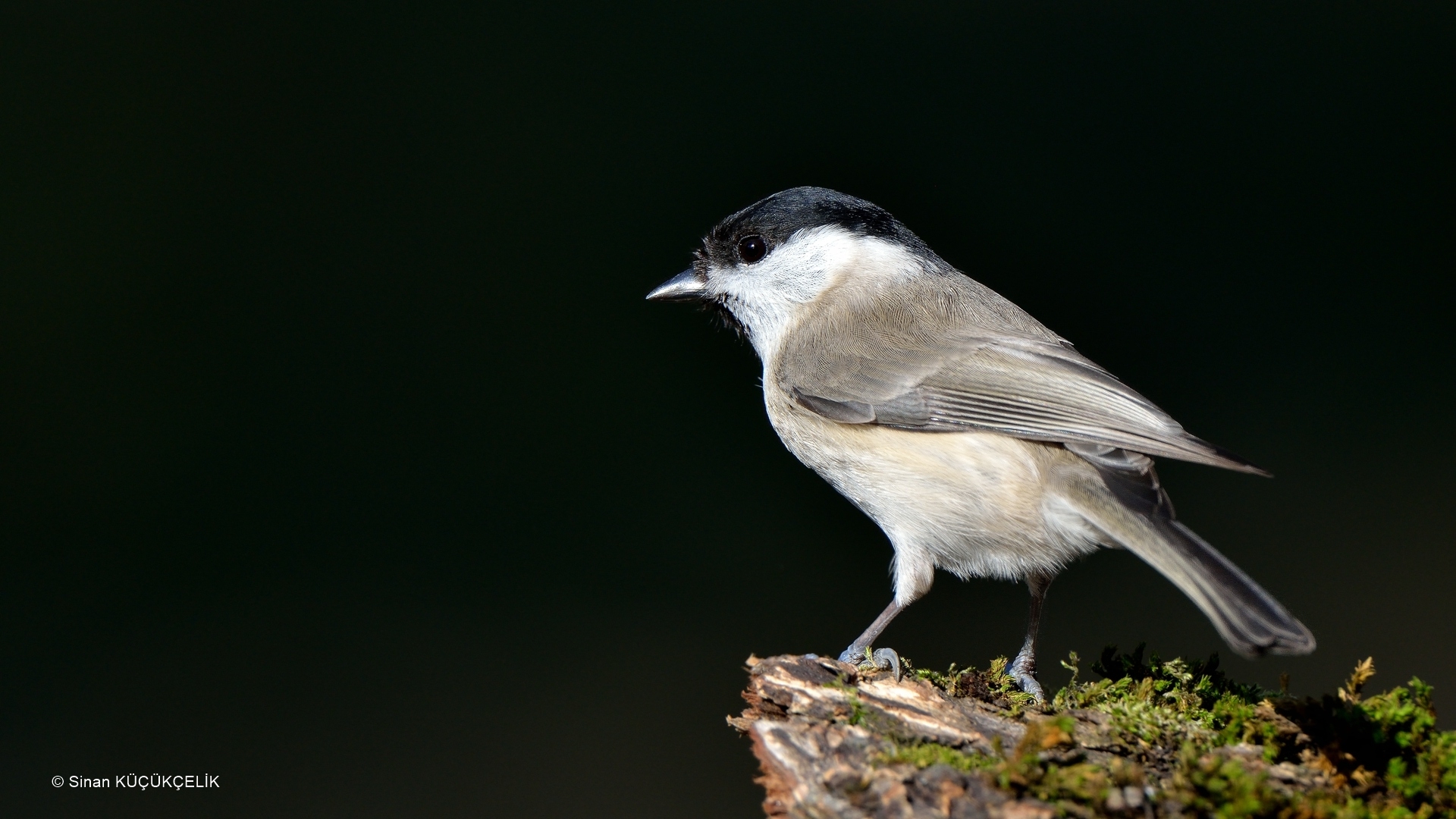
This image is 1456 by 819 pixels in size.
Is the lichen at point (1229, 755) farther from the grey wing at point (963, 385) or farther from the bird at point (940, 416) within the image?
the grey wing at point (963, 385)

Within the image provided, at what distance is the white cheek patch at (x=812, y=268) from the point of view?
8.80 ft

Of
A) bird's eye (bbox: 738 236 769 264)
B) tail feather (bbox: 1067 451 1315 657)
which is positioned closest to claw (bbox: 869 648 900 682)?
tail feather (bbox: 1067 451 1315 657)

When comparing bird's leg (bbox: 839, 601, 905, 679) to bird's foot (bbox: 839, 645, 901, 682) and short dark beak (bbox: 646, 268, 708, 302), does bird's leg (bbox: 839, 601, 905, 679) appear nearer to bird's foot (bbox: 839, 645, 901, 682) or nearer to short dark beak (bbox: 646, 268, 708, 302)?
bird's foot (bbox: 839, 645, 901, 682)

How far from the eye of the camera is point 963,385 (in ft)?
7.44

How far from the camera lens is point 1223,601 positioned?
164cm

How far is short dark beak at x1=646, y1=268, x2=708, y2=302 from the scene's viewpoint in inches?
111

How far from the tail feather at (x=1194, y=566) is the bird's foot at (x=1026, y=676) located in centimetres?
34

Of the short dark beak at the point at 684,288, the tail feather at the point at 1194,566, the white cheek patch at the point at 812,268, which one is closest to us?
the tail feather at the point at 1194,566

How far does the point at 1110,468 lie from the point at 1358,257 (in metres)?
3.16

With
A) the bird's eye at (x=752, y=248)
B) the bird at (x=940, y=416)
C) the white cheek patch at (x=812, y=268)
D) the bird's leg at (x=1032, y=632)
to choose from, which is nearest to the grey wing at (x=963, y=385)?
the bird at (x=940, y=416)

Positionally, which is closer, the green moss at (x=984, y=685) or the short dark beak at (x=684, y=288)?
the green moss at (x=984, y=685)

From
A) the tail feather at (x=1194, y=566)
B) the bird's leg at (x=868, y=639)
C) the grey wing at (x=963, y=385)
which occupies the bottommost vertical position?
the bird's leg at (x=868, y=639)

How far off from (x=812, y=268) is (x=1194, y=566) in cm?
130

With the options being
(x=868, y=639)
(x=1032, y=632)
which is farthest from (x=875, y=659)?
(x=1032, y=632)
